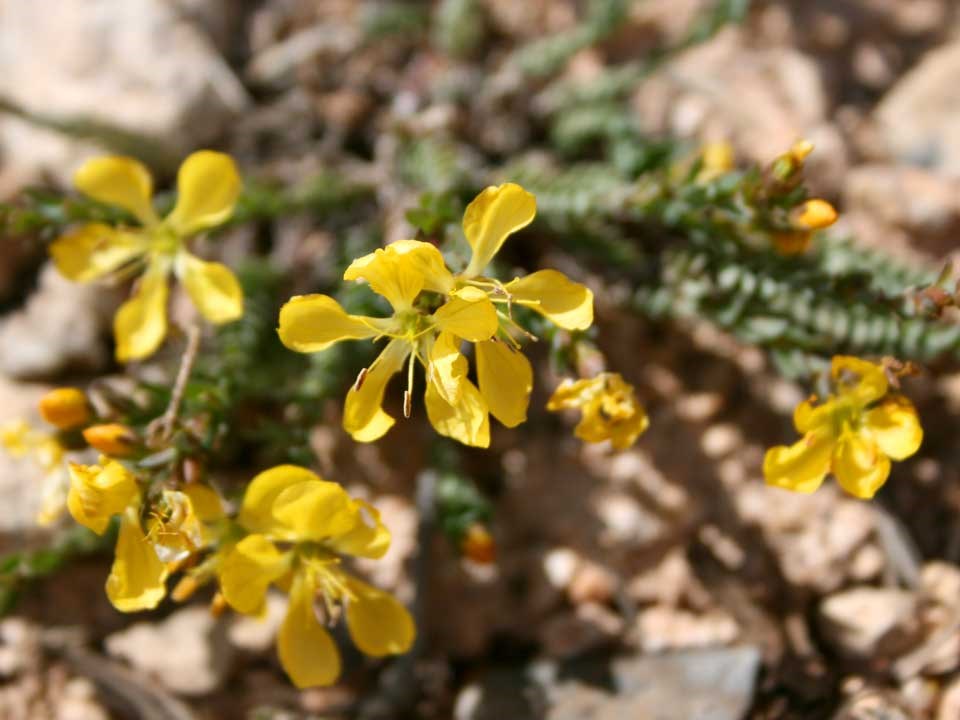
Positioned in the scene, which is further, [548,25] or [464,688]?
[548,25]

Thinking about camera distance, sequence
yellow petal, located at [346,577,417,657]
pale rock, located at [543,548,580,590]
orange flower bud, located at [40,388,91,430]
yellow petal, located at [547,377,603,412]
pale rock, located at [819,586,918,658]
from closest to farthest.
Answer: yellow petal, located at [547,377,603,412] → orange flower bud, located at [40,388,91,430] → yellow petal, located at [346,577,417,657] → pale rock, located at [819,586,918,658] → pale rock, located at [543,548,580,590]

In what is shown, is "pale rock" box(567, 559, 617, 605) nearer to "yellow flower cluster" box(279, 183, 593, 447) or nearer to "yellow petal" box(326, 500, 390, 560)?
"yellow petal" box(326, 500, 390, 560)

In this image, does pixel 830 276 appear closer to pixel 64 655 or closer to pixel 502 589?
pixel 502 589

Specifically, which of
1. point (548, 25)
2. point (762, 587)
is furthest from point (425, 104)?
point (762, 587)

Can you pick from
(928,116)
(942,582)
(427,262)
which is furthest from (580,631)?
(928,116)

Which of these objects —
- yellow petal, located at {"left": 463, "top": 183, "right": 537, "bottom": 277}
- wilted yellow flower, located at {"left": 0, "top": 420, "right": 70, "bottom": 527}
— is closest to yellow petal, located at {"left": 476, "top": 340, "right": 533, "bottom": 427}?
yellow petal, located at {"left": 463, "top": 183, "right": 537, "bottom": 277}

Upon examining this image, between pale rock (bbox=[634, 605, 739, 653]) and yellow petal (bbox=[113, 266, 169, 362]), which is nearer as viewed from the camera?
yellow petal (bbox=[113, 266, 169, 362])

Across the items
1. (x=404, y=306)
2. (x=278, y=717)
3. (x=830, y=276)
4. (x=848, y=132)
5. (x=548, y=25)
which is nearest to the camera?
(x=404, y=306)
